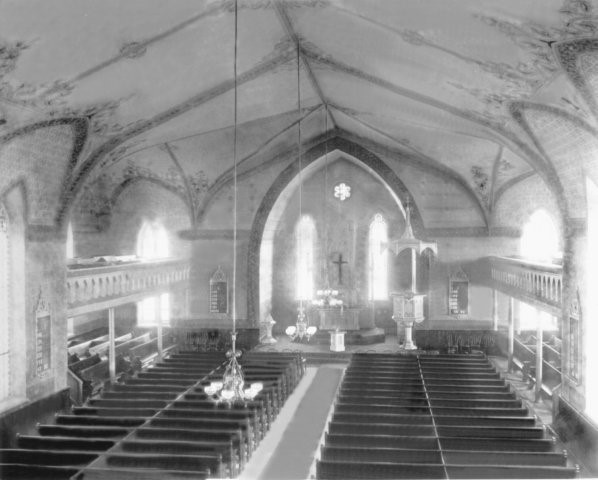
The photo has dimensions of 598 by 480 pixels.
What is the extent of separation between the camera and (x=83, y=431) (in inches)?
505

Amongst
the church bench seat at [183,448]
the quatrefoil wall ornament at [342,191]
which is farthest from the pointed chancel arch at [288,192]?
the church bench seat at [183,448]

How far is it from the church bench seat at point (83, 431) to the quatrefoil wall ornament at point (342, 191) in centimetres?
1734

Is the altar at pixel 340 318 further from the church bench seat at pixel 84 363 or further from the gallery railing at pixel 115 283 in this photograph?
the church bench seat at pixel 84 363

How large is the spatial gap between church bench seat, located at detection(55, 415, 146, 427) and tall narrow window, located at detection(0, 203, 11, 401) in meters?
2.39

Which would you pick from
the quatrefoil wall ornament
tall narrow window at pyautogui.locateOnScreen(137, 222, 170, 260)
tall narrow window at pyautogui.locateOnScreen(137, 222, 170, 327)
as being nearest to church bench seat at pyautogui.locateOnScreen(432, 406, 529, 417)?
the quatrefoil wall ornament

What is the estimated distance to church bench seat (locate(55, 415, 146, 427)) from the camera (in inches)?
533

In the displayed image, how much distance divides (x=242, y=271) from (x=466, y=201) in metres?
9.37

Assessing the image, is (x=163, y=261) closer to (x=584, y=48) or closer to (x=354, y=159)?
(x=354, y=159)

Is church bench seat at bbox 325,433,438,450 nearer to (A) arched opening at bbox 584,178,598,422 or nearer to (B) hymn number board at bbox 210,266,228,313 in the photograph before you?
(A) arched opening at bbox 584,178,598,422

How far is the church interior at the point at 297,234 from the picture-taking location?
11.2 meters

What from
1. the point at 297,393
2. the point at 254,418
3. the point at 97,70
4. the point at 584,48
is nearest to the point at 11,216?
the point at 97,70

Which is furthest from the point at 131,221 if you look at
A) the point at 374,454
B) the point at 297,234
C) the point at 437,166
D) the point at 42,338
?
the point at 374,454

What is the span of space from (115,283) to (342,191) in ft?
39.2

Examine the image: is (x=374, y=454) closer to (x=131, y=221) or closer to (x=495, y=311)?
(x=495, y=311)
